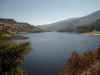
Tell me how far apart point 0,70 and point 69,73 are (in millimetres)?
7383

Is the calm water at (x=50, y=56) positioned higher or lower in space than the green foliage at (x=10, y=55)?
lower

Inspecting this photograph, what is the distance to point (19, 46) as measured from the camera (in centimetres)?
248

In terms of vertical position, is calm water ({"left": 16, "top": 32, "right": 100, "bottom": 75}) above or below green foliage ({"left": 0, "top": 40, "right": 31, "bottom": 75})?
below

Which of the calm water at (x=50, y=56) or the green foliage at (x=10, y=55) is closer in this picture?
the green foliage at (x=10, y=55)

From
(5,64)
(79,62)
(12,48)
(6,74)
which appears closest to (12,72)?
(6,74)

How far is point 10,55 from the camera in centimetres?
244

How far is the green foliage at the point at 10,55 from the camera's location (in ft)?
7.68

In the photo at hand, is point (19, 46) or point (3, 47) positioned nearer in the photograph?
point (3, 47)

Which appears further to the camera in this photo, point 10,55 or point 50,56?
point 50,56

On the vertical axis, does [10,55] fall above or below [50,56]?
above

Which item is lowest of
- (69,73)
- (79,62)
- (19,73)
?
(69,73)

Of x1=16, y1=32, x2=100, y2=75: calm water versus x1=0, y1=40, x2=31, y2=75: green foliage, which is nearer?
x1=0, y1=40, x2=31, y2=75: green foliage

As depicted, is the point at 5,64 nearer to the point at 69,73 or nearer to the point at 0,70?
the point at 0,70

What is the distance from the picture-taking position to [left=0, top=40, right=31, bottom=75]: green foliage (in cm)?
234
